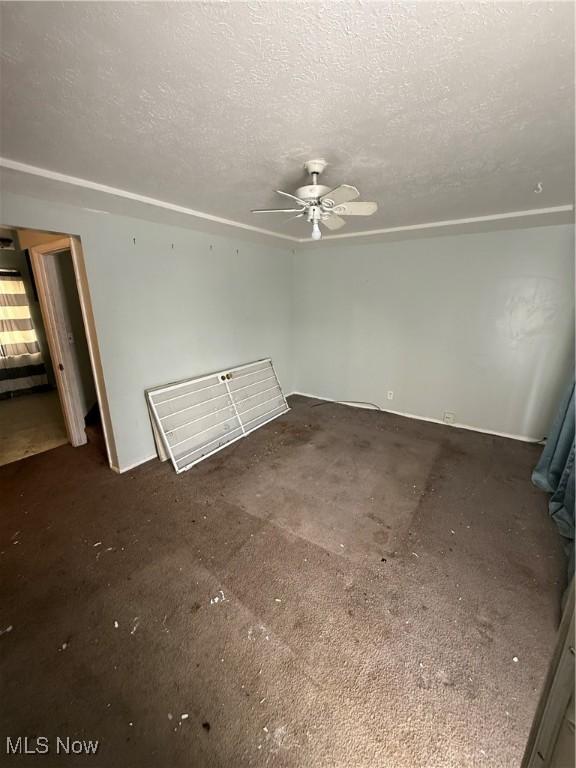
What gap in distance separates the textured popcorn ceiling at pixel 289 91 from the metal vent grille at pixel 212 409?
1.92 meters

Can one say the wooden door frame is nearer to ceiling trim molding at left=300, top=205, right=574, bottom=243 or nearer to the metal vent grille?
the metal vent grille

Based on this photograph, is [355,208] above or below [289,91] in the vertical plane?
below

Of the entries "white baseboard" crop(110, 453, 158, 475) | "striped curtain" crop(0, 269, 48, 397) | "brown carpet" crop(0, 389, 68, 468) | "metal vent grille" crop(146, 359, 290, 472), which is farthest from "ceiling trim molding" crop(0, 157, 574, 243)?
"striped curtain" crop(0, 269, 48, 397)

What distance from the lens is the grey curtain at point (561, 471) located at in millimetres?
2223

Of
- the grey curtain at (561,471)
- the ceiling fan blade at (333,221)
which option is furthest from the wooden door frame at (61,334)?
the grey curtain at (561,471)

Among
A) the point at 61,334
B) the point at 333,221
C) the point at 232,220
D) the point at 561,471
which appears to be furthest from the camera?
the point at 61,334

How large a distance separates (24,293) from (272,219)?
4.44 metres

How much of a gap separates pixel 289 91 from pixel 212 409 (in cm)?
284

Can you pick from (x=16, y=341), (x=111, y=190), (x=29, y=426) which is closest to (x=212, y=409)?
(x=111, y=190)

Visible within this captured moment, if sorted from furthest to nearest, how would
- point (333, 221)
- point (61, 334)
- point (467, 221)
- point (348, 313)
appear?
point (348, 313) < point (61, 334) < point (467, 221) < point (333, 221)

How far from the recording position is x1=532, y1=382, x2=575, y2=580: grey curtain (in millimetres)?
2223

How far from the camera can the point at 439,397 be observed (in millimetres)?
3836

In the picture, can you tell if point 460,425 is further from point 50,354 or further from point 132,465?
point 50,354

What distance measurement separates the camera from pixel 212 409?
11.3 feet
